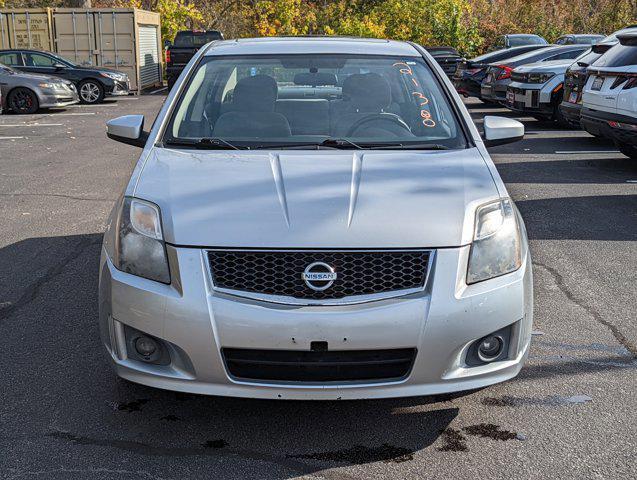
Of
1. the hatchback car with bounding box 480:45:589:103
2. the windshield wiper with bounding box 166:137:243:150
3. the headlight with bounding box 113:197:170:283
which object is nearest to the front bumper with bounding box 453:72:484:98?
the hatchback car with bounding box 480:45:589:103

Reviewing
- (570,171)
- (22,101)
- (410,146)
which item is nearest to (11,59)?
(22,101)

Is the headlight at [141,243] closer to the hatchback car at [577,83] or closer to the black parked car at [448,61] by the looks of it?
the hatchback car at [577,83]

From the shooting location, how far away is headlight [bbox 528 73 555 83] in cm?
1546

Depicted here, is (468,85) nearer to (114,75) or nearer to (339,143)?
(114,75)

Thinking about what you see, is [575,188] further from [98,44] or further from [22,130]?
[98,44]

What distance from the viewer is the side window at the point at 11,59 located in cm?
2223

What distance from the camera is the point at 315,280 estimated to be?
11.1ft

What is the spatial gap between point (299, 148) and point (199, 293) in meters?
1.37

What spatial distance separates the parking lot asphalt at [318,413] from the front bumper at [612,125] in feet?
11.3

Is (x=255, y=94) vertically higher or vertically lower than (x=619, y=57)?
higher

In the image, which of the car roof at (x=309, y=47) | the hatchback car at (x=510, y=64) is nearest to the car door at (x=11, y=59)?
the hatchback car at (x=510, y=64)

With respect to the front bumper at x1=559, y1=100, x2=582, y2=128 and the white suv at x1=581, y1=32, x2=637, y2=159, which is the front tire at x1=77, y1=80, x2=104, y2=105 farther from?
the white suv at x1=581, y1=32, x2=637, y2=159

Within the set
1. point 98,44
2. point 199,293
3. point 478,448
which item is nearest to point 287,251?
point 199,293

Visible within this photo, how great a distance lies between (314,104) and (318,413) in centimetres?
192
